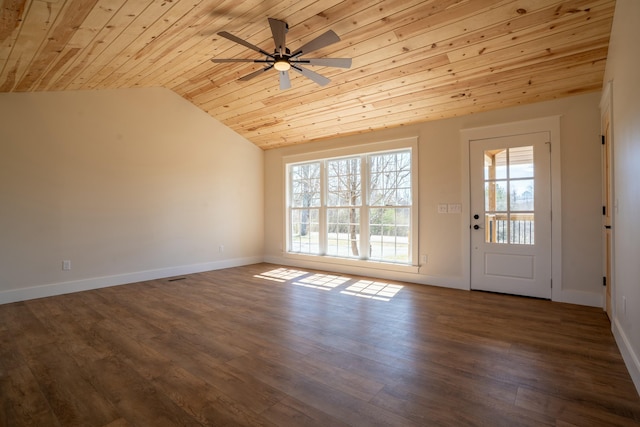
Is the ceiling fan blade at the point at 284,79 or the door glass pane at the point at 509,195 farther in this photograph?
the door glass pane at the point at 509,195

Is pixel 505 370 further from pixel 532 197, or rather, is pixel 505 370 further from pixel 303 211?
pixel 303 211

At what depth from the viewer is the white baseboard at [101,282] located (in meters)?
4.07

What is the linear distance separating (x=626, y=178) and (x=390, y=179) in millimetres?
3270

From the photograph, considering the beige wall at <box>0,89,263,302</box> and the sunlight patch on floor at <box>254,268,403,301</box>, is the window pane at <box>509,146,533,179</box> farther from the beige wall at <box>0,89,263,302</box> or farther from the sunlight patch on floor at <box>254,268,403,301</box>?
the beige wall at <box>0,89,263,302</box>

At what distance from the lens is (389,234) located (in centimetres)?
537

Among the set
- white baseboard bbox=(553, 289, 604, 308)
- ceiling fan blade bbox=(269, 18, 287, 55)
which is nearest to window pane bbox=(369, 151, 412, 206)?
white baseboard bbox=(553, 289, 604, 308)

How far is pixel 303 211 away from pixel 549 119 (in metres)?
4.33

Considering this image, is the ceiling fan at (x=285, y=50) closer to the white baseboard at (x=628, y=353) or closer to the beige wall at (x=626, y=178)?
the beige wall at (x=626, y=178)

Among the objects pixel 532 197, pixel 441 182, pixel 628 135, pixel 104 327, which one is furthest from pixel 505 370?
pixel 104 327

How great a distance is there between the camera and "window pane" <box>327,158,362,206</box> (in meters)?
5.81

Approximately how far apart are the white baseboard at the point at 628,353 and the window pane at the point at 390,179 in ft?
9.56

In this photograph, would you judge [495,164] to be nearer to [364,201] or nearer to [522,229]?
[522,229]

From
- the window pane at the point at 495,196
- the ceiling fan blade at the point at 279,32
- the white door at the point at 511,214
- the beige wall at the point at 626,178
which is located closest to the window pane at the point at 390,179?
the white door at the point at 511,214

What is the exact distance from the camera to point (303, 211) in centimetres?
666
